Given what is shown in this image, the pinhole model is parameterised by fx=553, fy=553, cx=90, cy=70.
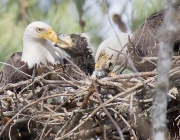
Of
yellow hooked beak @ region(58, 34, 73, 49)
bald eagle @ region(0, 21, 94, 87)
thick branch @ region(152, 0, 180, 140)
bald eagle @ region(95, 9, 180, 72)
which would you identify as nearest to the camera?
thick branch @ region(152, 0, 180, 140)

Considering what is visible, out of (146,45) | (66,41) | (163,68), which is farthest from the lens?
(66,41)

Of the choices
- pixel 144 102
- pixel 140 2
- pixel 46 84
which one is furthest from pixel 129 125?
pixel 140 2

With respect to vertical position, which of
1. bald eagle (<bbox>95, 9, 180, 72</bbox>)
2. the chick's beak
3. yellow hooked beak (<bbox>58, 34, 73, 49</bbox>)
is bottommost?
bald eagle (<bbox>95, 9, 180, 72</bbox>)

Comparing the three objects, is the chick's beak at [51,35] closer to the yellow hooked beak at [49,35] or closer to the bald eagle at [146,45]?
the yellow hooked beak at [49,35]

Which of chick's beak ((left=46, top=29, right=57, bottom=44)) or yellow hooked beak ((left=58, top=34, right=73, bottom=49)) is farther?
yellow hooked beak ((left=58, top=34, right=73, bottom=49))

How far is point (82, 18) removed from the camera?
571cm

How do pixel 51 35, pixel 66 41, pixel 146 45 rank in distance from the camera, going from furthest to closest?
1. pixel 66 41
2. pixel 51 35
3. pixel 146 45

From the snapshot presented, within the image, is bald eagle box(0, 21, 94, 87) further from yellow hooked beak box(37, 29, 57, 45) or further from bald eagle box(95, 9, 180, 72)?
bald eagle box(95, 9, 180, 72)

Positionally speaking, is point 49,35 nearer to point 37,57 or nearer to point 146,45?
point 37,57

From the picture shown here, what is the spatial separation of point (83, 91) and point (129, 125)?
42 centimetres

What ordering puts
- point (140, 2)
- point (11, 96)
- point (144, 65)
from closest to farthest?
point (11, 96)
point (144, 65)
point (140, 2)

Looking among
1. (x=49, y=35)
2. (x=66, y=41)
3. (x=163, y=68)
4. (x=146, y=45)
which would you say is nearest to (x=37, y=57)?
(x=49, y=35)

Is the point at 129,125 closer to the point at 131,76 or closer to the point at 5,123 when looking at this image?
the point at 131,76

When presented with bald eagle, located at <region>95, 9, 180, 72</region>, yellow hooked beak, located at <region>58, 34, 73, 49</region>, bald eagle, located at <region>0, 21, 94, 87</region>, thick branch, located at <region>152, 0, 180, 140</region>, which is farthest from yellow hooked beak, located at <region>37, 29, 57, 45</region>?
thick branch, located at <region>152, 0, 180, 140</region>
